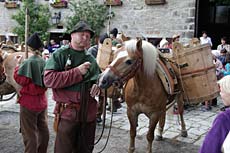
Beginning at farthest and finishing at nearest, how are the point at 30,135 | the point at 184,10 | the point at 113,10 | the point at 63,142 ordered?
the point at 113,10, the point at 184,10, the point at 30,135, the point at 63,142

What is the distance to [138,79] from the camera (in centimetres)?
420

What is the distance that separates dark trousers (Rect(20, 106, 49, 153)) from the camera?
12.8 ft

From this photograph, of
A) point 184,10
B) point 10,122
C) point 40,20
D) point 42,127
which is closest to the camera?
point 42,127

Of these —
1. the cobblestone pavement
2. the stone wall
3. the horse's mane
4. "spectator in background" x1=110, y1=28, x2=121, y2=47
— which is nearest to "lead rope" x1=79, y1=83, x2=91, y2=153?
the horse's mane

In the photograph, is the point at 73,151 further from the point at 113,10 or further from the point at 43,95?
the point at 113,10

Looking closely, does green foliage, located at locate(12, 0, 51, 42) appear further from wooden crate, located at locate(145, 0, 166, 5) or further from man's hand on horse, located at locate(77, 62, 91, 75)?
man's hand on horse, located at locate(77, 62, 91, 75)

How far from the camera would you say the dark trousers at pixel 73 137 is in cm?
318

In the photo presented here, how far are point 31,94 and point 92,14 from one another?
33.9ft

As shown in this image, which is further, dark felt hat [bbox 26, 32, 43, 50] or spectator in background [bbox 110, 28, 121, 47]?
spectator in background [bbox 110, 28, 121, 47]

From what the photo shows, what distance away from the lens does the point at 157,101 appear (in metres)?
4.37

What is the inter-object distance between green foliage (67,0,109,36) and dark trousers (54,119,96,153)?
10718 mm

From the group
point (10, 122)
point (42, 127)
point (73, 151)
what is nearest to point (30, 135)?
point (42, 127)

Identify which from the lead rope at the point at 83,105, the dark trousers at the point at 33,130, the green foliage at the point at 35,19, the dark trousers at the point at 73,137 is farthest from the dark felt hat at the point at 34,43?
the green foliage at the point at 35,19

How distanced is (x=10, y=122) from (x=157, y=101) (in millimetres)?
3572
